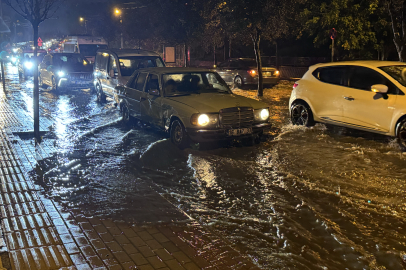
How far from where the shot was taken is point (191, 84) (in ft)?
33.8

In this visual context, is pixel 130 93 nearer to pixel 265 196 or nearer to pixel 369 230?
pixel 265 196

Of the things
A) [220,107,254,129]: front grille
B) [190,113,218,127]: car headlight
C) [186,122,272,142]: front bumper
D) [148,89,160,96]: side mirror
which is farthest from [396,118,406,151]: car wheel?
[148,89,160,96]: side mirror

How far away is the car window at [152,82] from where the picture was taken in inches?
413

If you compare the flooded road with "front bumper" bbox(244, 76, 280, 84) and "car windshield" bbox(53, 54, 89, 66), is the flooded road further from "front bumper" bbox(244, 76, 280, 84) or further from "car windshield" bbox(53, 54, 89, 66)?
"front bumper" bbox(244, 76, 280, 84)

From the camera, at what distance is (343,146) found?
30.8 ft

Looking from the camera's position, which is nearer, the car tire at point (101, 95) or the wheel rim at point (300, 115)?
the wheel rim at point (300, 115)

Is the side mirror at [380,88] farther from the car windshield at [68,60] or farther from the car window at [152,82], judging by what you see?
the car windshield at [68,60]

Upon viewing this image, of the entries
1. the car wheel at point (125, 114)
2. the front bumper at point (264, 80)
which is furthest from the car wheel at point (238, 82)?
the car wheel at point (125, 114)

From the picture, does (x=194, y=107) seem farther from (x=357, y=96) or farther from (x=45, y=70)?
(x=45, y=70)

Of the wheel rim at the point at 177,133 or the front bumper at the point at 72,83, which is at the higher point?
the front bumper at the point at 72,83

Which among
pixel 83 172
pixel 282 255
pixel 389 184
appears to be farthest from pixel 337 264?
pixel 83 172

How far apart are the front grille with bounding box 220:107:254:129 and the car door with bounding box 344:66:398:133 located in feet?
7.79

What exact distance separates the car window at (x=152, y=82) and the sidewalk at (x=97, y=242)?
4686 millimetres

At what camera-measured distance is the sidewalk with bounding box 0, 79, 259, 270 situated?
4.25 m
